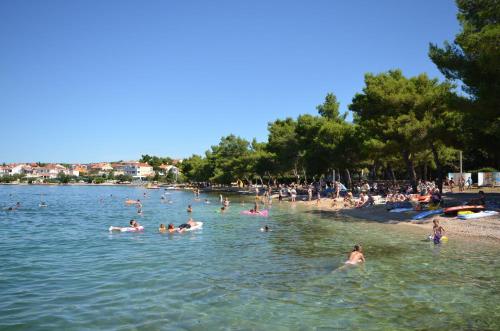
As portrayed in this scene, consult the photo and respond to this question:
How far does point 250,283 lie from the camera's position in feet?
45.4

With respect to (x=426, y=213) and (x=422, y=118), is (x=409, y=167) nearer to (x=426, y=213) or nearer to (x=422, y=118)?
(x=422, y=118)

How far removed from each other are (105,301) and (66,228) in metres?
21.4

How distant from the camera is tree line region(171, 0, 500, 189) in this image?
23.5m

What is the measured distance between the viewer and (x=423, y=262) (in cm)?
1669


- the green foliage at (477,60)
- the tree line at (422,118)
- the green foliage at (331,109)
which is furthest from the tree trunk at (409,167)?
the green foliage at (331,109)

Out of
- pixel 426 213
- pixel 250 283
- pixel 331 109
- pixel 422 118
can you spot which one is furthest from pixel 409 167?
pixel 250 283

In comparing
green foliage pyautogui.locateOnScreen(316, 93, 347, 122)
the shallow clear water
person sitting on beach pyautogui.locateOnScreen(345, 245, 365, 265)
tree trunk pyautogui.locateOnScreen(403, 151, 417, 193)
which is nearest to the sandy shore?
the shallow clear water

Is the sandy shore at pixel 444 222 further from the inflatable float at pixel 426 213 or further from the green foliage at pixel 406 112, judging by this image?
the green foliage at pixel 406 112

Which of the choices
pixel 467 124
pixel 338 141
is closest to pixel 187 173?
pixel 338 141

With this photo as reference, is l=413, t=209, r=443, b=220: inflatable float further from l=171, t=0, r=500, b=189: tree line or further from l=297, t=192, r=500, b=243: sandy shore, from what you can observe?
l=171, t=0, r=500, b=189: tree line

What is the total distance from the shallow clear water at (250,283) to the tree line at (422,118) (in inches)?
357

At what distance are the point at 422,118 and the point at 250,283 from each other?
26308mm

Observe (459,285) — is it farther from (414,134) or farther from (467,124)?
(414,134)

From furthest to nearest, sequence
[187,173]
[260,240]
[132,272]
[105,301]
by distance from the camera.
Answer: [187,173] → [260,240] → [132,272] → [105,301]
